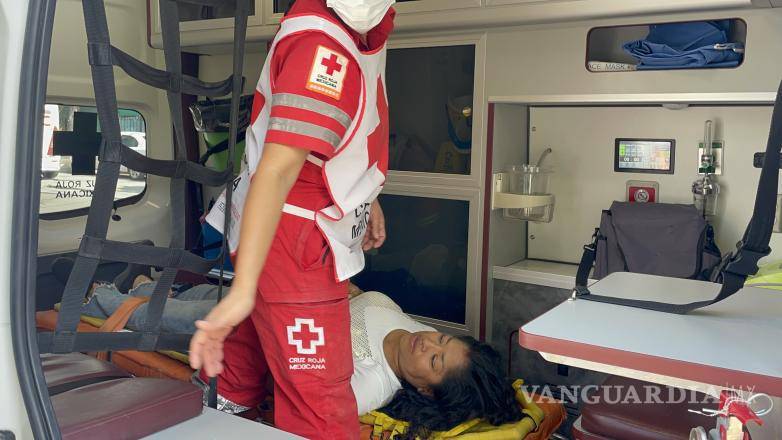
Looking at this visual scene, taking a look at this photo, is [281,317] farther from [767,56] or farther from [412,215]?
[767,56]

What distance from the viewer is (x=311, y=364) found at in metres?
1.77

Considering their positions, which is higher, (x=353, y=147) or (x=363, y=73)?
(x=363, y=73)

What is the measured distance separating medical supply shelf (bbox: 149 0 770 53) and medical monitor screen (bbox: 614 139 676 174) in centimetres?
65

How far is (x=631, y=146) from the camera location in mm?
2869

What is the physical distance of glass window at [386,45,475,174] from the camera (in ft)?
9.37

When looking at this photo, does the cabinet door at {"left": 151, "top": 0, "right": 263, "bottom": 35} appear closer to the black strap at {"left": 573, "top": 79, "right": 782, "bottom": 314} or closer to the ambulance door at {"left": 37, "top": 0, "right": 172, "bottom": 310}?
the ambulance door at {"left": 37, "top": 0, "right": 172, "bottom": 310}

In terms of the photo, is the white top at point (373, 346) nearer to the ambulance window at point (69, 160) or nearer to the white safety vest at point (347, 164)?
the white safety vest at point (347, 164)

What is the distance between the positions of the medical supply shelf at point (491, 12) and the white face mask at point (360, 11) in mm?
1076

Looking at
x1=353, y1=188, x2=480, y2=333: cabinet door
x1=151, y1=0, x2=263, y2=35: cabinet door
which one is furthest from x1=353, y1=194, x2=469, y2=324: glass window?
x1=151, y1=0, x2=263, y2=35: cabinet door

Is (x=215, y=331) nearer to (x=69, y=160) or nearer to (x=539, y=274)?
(x=539, y=274)

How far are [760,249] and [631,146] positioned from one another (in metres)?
1.77

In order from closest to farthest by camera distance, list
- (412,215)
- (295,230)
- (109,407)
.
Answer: (109,407), (295,230), (412,215)

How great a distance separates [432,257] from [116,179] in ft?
6.68

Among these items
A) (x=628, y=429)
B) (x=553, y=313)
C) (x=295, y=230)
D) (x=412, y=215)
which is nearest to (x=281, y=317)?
(x=295, y=230)
